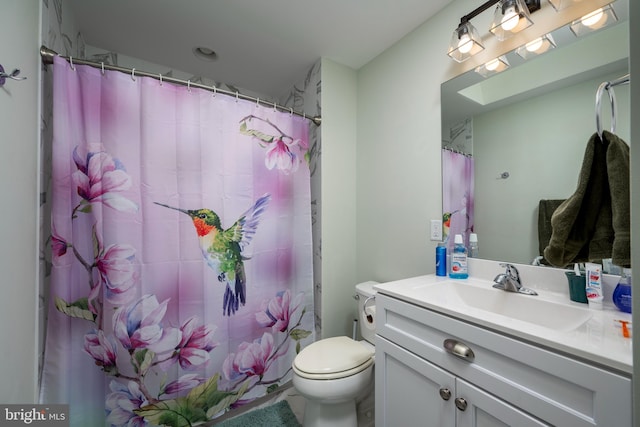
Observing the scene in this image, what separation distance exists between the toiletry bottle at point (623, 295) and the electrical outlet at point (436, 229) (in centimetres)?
61

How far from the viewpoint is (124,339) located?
3.69ft

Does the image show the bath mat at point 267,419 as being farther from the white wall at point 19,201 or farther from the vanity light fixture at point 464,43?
the vanity light fixture at point 464,43

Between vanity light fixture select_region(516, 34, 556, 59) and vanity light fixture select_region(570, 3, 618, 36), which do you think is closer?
vanity light fixture select_region(570, 3, 618, 36)

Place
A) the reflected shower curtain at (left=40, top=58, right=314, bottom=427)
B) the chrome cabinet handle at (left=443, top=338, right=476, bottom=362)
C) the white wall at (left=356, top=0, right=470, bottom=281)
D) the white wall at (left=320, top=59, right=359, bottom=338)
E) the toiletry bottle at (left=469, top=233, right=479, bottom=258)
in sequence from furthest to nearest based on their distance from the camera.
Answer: the white wall at (left=320, top=59, right=359, bottom=338) < the white wall at (left=356, top=0, right=470, bottom=281) < the toiletry bottle at (left=469, top=233, right=479, bottom=258) < the reflected shower curtain at (left=40, top=58, right=314, bottom=427) < the chrome cabinet handle at (left=443, top=338, right=476, bottom=362)

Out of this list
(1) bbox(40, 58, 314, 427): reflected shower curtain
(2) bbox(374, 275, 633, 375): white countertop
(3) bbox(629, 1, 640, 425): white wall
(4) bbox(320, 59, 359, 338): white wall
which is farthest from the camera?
(4) bbox(320, 59, 359, 338): white wall

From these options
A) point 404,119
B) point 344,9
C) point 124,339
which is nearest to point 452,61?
point 404,119

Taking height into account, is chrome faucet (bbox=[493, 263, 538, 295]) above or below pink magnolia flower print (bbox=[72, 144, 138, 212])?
below

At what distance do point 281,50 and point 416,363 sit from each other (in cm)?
189

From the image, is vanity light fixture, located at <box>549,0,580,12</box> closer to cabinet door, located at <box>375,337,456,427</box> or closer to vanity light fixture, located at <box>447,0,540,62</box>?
vanity light fixture, located at <box>447,0,540,62</box>

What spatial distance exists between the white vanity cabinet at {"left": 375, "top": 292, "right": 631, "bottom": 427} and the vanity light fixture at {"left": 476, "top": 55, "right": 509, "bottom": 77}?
1.13 m

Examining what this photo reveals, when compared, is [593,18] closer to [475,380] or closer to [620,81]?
[620,81]

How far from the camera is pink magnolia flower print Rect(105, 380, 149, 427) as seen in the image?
113 centimetres

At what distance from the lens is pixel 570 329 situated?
28.2 inches

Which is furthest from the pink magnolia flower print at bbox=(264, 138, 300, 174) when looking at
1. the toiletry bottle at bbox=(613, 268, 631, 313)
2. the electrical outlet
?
the toiletry bottle at bbox=(613, 268, 631, 313)
